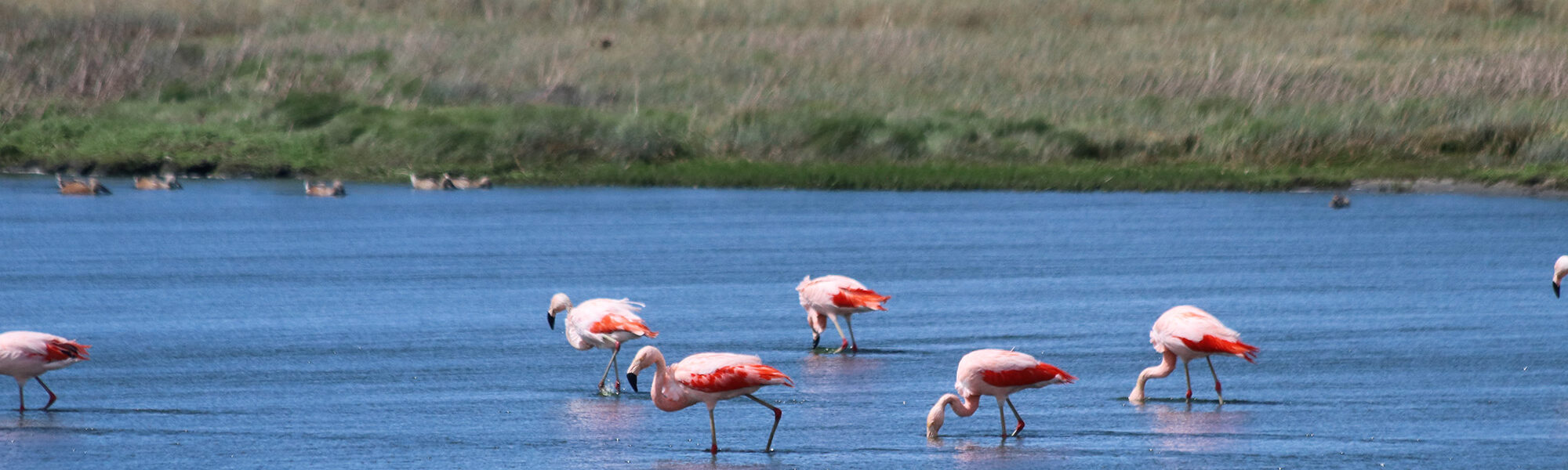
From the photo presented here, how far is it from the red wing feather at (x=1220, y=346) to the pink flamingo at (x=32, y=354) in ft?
22.5

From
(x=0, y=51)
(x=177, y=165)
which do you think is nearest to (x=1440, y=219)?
(x=177, y=165)

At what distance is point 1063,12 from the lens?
182 ft

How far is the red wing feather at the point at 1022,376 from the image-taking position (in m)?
10.7

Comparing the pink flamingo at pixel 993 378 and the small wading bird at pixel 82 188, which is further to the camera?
the small wading bird at pixel 82 188

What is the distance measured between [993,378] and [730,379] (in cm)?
149

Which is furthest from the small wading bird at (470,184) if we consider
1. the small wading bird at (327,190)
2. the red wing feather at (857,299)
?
the red wing feather at (857,299)

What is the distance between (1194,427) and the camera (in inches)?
448

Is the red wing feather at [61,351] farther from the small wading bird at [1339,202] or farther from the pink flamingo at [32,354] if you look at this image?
the small wading bird at [1339,202]

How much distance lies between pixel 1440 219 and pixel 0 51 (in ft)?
127

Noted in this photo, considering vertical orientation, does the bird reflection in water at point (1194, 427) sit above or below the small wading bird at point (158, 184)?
above

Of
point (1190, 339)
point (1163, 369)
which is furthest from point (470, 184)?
point (1190, 339)

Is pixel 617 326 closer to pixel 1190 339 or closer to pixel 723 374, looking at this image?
pixel 723 374

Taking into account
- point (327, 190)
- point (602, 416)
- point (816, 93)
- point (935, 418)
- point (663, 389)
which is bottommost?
point (816, 93)

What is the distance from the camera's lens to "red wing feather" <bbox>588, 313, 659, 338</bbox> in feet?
41.2
